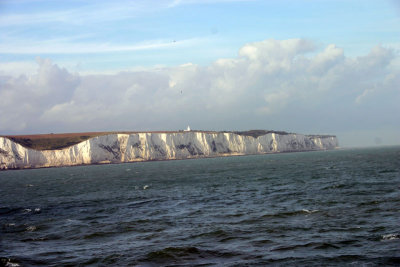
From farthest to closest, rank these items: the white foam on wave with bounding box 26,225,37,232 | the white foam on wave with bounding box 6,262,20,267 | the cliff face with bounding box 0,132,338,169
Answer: the cliff face with bounding box 0,132,338,169
the white foam on wave with bounding box 26,225,37,232
the white foam on wave with bounding box 6,262,20,267

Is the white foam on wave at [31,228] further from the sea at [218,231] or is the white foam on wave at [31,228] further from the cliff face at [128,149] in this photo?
the cliff face at [128,149]

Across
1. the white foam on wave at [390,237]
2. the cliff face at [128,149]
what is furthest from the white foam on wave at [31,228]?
the cliff face at [128,149]

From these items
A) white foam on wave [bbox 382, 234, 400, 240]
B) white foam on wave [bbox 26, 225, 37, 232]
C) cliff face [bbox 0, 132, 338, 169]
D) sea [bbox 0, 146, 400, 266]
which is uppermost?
cliff face [bbox 0, 132, 338, 169]

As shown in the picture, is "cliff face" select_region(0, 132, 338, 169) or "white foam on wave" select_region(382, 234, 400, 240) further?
"cliff face" select_region(0, 132, 338, 169)

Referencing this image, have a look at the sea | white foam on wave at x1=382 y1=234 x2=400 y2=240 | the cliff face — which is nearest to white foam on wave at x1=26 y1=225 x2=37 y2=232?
the sea

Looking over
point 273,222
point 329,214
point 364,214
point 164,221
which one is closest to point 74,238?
point 164,221

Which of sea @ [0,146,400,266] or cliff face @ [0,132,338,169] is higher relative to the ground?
cliff face @ [0,132,338,169]

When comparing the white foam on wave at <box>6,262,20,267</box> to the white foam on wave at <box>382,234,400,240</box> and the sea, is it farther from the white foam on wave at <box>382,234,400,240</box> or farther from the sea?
the white foam on wave at <box>382,234,400,240</box>

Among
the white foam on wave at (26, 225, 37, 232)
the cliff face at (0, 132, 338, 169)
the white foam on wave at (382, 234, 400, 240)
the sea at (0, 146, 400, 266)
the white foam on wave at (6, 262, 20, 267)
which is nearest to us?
the sea at (0, 146, 400, 266)

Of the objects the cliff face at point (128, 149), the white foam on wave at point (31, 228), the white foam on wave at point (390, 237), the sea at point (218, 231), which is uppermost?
the cliff face at point (128, 149)
